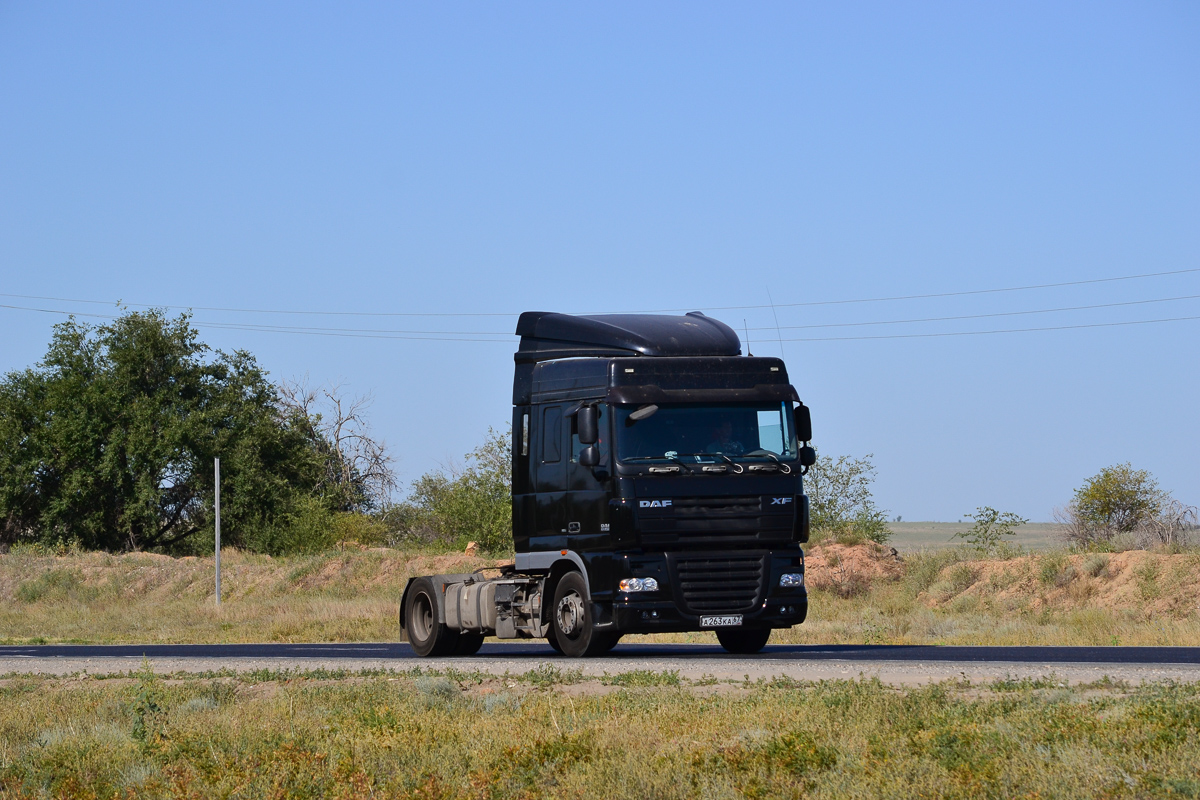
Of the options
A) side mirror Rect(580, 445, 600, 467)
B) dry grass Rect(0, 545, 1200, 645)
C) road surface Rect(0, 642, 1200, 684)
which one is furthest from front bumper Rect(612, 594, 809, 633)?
dry grass Rect(0, 545, 1200, 645)

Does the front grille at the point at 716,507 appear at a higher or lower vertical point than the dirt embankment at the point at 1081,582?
higher

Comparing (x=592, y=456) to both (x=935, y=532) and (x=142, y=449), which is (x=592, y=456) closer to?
(x=142, y=449)

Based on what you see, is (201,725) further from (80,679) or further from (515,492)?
(515,492)

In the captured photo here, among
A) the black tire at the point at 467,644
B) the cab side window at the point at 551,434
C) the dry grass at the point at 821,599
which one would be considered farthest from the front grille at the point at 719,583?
the dry grass at the point at 821,599

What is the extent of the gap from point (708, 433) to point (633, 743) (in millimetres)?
7878

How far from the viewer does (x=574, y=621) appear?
57.4ft

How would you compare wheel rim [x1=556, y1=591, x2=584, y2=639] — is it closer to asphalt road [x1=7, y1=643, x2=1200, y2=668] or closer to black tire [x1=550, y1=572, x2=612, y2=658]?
black tire [x1=550, y1=572, x2=612, y2=658]

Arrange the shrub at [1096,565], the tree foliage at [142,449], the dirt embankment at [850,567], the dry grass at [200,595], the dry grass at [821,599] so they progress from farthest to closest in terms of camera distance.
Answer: the tree foliage at [142,449] → the dirt embankment at [850,567] → the dry grass at [200,595] → the shrub at [1096,565] → the dry grass at [821,599]

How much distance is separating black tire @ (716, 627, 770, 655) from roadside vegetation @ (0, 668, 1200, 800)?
577cm

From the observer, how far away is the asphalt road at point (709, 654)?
15.6 metres

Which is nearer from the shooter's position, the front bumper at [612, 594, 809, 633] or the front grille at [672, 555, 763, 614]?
the front bumper at [612, 594, 809, 633]

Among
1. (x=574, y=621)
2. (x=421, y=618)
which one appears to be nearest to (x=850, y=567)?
(x=421, y=618)

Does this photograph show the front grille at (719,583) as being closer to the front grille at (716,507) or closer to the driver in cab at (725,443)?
the front grille at (716,507)

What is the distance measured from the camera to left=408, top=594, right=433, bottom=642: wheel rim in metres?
20.4
